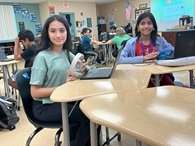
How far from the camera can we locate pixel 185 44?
1.53 meters

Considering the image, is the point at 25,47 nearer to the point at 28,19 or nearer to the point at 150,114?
the point at 150,114

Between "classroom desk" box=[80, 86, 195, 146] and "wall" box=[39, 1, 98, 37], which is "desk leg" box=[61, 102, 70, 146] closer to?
"classroom desk" box=[80, 86, 195, 146]

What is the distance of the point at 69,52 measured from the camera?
150 centimetres

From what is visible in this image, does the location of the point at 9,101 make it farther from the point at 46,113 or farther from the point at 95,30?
the point at 95,30

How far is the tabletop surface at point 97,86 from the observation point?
96 cm

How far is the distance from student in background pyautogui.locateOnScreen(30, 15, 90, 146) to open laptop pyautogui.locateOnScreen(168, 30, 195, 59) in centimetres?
77

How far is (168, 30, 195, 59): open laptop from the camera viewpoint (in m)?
1.51

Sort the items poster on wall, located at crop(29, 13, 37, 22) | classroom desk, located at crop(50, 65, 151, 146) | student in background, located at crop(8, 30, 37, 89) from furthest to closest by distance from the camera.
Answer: poster on wall, located at crop(29, 13, 37, 22)
student in background, located at crop(8, 30, 37, 89)
classroom desk, located at crop(50, 65, 151, 146)

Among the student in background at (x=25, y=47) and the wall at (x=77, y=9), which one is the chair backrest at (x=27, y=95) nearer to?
the student in background at (x=25, y=47)

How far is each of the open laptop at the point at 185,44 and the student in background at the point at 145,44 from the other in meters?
0.29

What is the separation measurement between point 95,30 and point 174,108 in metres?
9.68

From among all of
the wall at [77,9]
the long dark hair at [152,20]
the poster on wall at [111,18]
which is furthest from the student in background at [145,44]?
the poster on wall at [111,18]

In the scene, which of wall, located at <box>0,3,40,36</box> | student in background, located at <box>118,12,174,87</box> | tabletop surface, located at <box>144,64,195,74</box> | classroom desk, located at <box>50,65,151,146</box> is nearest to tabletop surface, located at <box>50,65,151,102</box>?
classroom desk, located at <box>50,65,151,146</box>

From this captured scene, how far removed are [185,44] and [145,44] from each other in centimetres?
49
